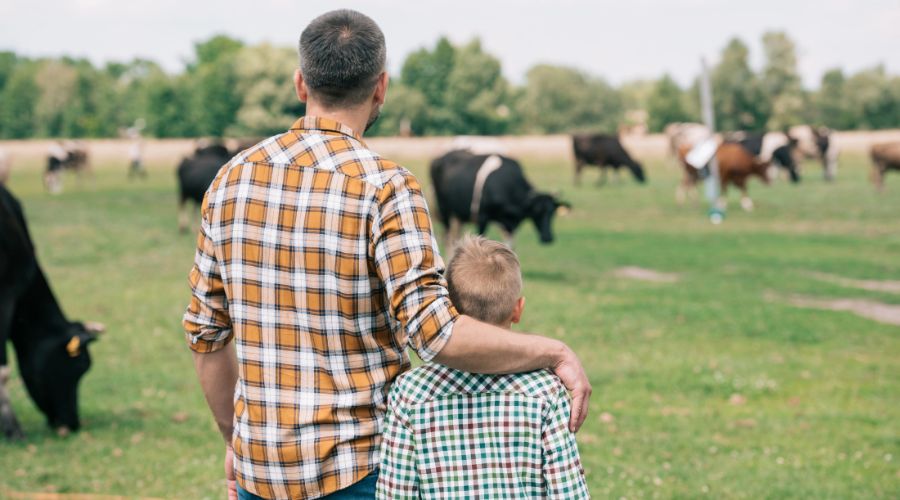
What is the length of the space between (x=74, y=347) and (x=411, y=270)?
603 cm

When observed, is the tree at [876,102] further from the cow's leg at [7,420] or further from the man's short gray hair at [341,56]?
Result: the man's short gray hair at [341,56]

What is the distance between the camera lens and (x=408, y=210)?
2463 mm

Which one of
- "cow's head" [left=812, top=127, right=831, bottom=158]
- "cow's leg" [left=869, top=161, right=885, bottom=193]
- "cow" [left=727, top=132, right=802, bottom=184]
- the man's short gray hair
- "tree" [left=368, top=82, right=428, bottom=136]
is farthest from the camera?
"tree" [left=368, top=82, right=428, bottom=136]

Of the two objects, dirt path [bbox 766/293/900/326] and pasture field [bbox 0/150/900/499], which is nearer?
pasture field [bbox 0/150/900/499]

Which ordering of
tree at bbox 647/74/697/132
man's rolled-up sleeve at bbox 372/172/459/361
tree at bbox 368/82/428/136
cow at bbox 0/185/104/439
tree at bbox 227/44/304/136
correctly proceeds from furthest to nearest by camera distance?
tree at bbox 647/74/697/132 → tree at bbox 368/82/428/136 → tree at bbox 227/44/304/136 → cow at bbox 0/185/104/439 → man's rolled-up sleeve at bbox 372/172/459/361

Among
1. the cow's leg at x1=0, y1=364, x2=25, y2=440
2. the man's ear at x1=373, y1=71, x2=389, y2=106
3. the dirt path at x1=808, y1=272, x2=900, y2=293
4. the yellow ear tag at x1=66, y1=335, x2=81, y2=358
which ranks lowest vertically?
the dirt path at x1=808, y1=272, x2=900, y2=293

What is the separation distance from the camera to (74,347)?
7.68m

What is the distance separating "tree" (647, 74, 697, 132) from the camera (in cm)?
8631

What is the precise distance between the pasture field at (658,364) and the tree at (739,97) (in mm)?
60723

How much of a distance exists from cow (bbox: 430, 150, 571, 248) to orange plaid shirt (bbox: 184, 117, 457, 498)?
13620mm

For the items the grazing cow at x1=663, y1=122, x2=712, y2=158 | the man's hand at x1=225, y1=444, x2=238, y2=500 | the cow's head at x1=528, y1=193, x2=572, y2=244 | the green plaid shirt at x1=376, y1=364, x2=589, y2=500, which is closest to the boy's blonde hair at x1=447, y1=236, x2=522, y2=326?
the green plaid shirt at x1=376, y1=364, x2=589, y2=500

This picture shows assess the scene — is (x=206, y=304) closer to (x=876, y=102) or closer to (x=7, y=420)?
(x=7, y=420)

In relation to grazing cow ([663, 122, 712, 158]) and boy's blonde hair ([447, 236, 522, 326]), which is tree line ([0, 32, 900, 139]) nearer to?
grazing cow ([663, 122, 712, 158])

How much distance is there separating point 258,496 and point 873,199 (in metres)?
28.5
